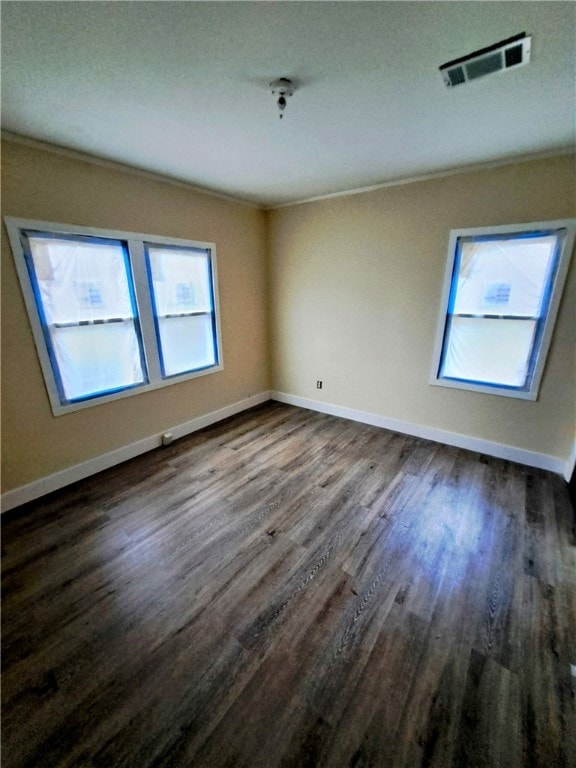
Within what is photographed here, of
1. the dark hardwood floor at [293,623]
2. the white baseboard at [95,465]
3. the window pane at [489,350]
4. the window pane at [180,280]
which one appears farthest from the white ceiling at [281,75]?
the dark hardwood floor at [293,623]

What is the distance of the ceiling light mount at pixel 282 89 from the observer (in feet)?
4.86

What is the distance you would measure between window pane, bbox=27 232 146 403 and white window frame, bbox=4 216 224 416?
0.05m

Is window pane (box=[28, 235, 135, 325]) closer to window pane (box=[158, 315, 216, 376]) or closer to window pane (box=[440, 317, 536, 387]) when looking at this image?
window pane (box=[158, 315, 216, 376])

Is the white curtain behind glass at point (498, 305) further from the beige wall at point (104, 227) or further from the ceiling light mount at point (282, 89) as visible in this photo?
the beige wall at point (104, 227)

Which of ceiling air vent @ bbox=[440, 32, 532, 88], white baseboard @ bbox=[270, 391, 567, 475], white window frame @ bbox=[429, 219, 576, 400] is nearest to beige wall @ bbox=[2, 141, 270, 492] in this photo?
white baseboard @ bbox=[270, 391, 567, 475]

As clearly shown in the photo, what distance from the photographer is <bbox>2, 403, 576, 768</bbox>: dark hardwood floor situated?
111 centimetres

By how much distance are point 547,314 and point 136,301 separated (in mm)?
3629

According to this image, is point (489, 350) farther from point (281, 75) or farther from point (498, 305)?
point (281, 75)

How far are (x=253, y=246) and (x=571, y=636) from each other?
169 inches

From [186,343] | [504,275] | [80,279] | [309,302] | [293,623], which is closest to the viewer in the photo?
[293,623]

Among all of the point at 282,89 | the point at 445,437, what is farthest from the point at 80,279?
the point at 445,437

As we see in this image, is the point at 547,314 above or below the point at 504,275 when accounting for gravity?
below

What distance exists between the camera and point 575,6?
109 centimetres

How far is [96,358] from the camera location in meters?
2.67
